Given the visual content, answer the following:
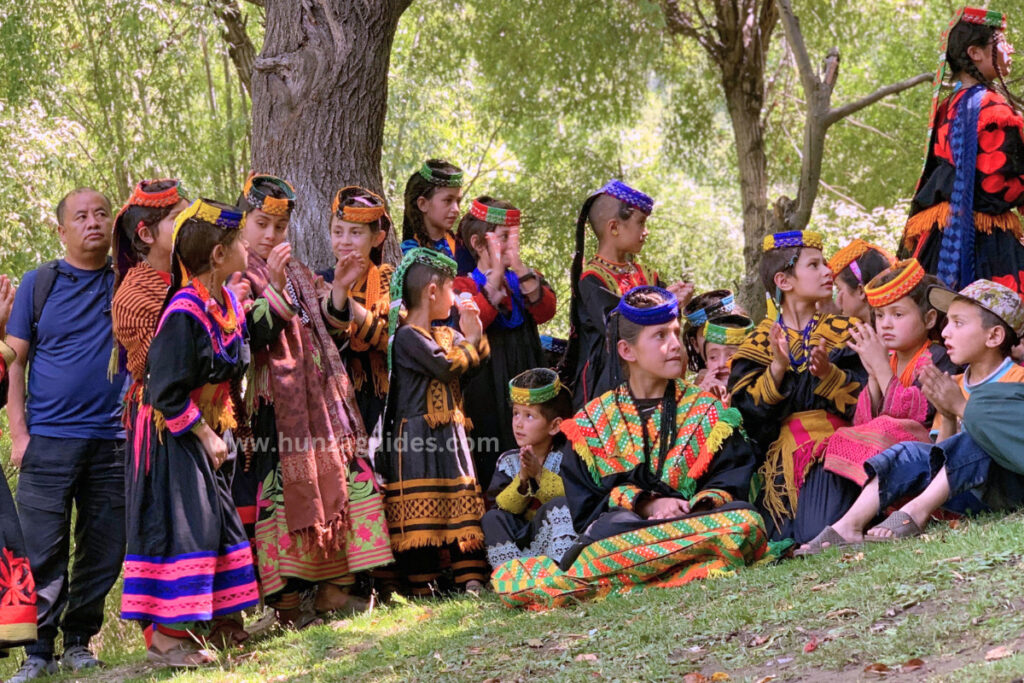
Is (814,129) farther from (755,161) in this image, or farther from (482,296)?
(482,296)

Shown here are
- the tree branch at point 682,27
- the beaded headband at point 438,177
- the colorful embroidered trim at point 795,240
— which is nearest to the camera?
the colorful embroidered trim at point 795,240

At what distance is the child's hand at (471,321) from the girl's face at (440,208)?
944 mm

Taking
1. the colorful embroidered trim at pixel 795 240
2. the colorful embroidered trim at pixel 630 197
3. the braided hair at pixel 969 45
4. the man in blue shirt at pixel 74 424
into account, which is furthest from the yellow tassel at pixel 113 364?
the braided hair at pixel 969 45

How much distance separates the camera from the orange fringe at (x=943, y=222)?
687 centimetres

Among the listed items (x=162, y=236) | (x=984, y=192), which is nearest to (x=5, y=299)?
(x=162, y=236)

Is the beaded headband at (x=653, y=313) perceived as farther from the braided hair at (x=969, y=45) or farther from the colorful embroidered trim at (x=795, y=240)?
the braided hair at (x=969, y=45)

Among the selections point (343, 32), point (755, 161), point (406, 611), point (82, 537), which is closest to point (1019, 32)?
point (755, 161)

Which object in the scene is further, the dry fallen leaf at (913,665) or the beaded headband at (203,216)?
the beaded headband at (203,216)

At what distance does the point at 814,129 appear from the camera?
10781 millimetres

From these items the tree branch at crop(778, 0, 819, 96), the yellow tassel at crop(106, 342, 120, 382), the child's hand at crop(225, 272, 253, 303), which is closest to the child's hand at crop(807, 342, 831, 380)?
the child's hand at crop(225, 272, 253, 303)

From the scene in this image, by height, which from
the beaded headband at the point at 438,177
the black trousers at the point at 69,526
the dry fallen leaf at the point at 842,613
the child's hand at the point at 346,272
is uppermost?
the beaded headband at the point at 438,177

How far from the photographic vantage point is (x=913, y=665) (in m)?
3.72

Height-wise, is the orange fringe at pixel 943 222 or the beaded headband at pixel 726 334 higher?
the orange fringe at pixel 943 222

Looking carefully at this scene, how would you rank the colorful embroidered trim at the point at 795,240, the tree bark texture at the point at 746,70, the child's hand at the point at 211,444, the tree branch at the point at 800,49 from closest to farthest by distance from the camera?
the child's hand at the point at 211,444 → the colorful embroidered trim at the point at 795,240 → the tree branch at the point at 800,49 → the tree bark texture at the point at 746,70
